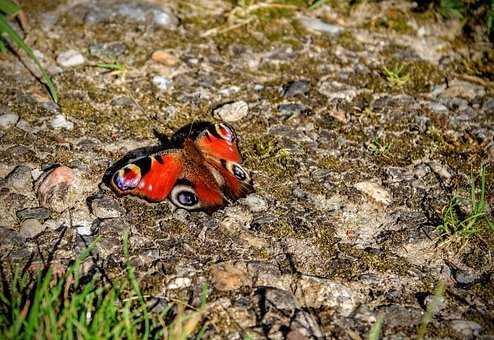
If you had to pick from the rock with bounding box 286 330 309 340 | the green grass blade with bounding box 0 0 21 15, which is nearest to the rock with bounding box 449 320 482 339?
the rock with bounding box 286 330 309 340

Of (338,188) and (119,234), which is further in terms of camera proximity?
(338,188)

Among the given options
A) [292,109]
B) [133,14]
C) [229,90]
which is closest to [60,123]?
[229,90]

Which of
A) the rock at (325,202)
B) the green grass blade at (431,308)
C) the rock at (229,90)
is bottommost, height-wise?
the rock at (325,202)

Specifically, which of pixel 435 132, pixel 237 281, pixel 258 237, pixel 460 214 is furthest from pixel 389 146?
pixel 237 281

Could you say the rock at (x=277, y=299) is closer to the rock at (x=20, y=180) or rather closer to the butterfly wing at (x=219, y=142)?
the butterfly wing at (x=219, y=142)

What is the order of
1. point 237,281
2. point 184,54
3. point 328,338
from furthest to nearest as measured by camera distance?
point 184,54
point 237,281
point 328,338

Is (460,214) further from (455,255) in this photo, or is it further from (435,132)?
(435,132)

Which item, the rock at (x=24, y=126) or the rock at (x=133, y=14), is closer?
the rock at (x=24, y=126)

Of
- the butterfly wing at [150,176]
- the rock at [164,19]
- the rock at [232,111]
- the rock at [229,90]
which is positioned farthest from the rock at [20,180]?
the rock at [164,19]
